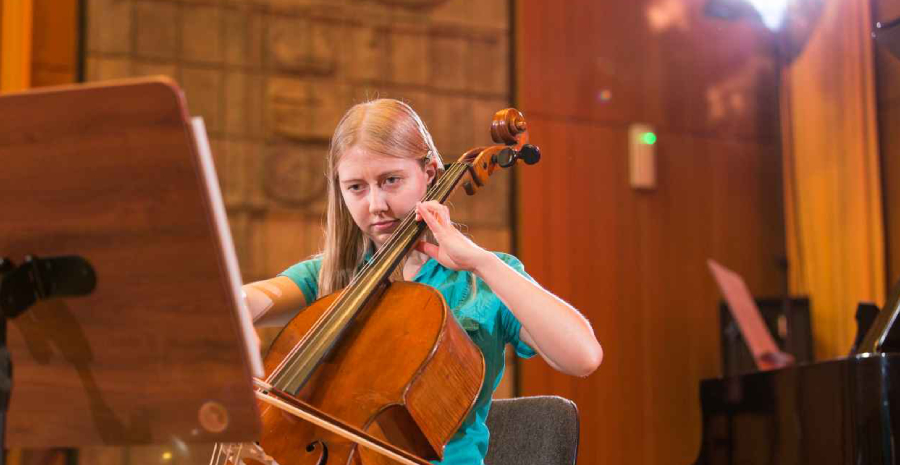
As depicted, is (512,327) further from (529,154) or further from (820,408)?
(820,408)

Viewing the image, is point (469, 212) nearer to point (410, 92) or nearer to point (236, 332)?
point (410, 92)

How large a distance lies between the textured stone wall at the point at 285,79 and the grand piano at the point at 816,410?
1432 millimetres

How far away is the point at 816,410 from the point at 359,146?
130 cm

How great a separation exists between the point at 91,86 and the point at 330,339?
57 centimetres

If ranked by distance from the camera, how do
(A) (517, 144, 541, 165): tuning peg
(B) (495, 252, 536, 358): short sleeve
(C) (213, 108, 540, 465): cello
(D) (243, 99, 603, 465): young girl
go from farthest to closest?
1. (A) (517, 144, 541, 165): tuning peg
2. (B) (495, 252, 536, 358): short sleeve
3. (D) (243, 99, 603, 465): young girl
4. (C) (213, 108, 540, 465): cello

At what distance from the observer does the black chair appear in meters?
1.54

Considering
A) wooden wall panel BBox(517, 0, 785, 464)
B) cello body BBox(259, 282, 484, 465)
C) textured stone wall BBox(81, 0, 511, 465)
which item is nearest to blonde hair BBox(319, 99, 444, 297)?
cello body BBox(259, 282, 484, 465)

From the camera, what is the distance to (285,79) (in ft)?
11.8

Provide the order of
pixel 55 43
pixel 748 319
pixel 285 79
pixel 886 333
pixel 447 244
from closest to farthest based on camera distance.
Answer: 1. pixel 447 244
2. pixel 886 333
3. pixel 55 43
4. pixel 285 79
5. pixel 748 319

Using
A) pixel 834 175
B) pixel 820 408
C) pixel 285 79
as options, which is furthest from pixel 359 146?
pixel 834 175

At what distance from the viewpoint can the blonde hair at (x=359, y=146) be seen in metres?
1.54

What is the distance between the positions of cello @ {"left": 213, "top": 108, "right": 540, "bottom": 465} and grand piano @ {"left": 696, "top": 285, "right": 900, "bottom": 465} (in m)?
1.12

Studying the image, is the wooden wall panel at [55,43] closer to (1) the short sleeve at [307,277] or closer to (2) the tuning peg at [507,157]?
(1) the short sleeve at [307,277]

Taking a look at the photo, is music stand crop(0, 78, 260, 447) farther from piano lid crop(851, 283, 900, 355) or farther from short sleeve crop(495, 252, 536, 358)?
piano lid crop(851, 283, 900, 355)
